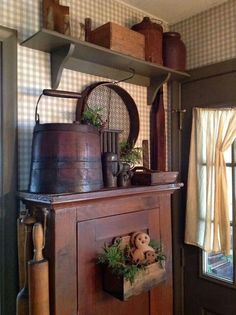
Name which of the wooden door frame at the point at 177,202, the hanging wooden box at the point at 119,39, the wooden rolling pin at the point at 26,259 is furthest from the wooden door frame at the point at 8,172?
the wooden door frame at the point at 177,202

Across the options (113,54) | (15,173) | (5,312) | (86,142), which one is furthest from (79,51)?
(5,312)

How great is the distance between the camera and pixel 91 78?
142 centimetres

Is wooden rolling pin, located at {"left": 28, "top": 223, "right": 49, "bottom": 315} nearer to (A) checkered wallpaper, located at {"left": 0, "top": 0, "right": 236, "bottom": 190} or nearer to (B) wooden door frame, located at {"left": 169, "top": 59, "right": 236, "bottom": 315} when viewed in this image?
(A) checkered wallpaper, located at {"left": 0, "top": 0, "right": 236, "bottom": 190}

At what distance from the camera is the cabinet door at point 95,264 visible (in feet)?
3.39

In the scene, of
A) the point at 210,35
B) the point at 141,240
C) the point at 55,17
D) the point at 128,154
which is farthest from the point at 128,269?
the point at 210,35

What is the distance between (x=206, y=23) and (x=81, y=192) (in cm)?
122

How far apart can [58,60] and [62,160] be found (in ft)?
1.56

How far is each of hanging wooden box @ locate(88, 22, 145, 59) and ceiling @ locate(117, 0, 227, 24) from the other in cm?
28

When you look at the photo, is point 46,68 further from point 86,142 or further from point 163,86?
point 163,86

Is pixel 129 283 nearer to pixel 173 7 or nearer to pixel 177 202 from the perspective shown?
pixel 177 202

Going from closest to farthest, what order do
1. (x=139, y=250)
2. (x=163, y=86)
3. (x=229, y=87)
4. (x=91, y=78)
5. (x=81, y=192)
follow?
1. (x=81, y=192)
2. (x=139, y=250)
3. (x=91, y=78)
4. (x=229, y=87)
5. (x=163, y=86)

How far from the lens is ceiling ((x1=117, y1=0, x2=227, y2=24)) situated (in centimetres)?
156

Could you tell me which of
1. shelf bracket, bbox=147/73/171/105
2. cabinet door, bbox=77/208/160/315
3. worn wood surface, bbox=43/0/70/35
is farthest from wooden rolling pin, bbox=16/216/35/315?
shelf bracket, bbox=147/73/171/105

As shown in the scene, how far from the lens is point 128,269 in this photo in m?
1.02
